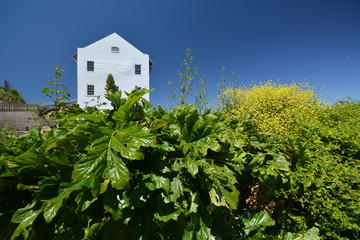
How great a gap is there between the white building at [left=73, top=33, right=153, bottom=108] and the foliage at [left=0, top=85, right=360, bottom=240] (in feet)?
57.2

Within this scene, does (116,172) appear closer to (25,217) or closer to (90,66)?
(25,217)

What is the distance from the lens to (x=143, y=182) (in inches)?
33.7

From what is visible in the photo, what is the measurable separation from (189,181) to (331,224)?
1.25 meters

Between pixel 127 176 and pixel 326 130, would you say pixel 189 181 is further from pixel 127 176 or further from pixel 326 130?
pixel 326 130

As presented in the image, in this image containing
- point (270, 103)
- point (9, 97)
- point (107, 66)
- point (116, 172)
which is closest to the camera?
point (116, 172)

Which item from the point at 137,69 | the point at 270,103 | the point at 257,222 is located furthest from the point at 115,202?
the point at 137,69

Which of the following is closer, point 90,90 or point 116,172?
point 116,172

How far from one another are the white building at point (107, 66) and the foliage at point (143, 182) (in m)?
17.4

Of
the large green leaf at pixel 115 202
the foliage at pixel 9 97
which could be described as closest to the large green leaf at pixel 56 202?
the large green leaf at pixel 115 202

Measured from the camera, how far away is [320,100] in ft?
23.7

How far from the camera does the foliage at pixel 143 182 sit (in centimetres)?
80

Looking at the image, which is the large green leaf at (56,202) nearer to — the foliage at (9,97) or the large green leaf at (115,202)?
the large green leaf at (115,202)

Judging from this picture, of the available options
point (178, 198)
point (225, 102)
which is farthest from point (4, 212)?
point (225, 102)

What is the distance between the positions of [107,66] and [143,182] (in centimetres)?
2156
